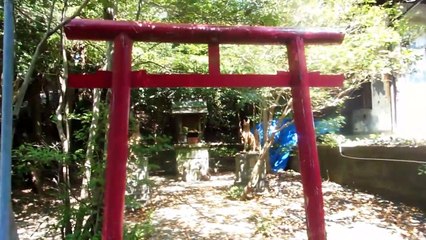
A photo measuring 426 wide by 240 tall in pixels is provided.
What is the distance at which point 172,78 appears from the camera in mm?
2529

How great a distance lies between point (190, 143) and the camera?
1130 centimetres

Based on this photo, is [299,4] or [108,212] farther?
[299,4]

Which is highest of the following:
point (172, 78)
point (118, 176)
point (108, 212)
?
point (172, 78)

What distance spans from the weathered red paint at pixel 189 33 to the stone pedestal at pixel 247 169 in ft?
18.3

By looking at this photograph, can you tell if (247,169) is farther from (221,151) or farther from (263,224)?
(221,151)

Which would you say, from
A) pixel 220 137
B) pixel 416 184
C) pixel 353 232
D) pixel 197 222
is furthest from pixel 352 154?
pixel 220 137

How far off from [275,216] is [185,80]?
13.9 feet

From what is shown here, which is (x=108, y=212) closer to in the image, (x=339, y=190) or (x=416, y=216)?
(x=416, y=216)

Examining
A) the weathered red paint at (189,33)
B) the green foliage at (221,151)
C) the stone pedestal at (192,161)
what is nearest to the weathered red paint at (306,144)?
the weathered red paint at (189,33)

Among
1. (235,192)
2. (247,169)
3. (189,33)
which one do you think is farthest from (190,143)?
(189,33)

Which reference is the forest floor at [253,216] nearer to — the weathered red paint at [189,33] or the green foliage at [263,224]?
the green foliage at [263,224]

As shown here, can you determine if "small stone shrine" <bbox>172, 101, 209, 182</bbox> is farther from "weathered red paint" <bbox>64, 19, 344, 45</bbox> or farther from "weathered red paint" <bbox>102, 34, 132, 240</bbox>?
"weathered red paint" <bbox>102, 34, 132, 240</bbox>

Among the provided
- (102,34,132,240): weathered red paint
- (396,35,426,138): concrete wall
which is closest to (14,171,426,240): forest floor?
(102,34,132,240): weathered red paint

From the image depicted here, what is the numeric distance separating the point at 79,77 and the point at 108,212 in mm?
854
